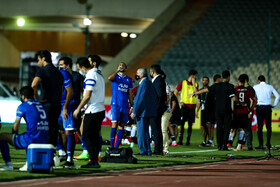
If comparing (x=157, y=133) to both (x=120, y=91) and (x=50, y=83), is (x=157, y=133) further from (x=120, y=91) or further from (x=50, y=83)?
(x=50, y=83)

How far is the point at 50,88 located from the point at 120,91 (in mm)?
3758

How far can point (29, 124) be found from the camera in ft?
36.7

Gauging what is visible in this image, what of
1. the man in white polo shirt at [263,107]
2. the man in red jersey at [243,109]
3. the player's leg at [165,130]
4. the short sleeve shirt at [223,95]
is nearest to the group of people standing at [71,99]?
the player's leg at [165,130]

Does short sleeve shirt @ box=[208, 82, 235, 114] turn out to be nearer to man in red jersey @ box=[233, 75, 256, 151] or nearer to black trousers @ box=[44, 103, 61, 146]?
man in red jersey @ box=[233, 75, 256, 151]

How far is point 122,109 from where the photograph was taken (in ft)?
53.0

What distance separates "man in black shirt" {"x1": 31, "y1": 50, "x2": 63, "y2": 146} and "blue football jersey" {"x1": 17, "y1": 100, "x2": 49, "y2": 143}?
1.21m


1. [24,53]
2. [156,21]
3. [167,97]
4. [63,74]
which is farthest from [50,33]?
[63,74]

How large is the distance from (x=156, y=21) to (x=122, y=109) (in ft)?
91.3

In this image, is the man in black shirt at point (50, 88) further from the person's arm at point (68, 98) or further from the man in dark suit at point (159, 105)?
the man in dark suit at point (159, 105)

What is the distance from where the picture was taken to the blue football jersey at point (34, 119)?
11.1 meters

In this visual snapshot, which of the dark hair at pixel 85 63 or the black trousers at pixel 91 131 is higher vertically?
the dark hair at pixel 85 63

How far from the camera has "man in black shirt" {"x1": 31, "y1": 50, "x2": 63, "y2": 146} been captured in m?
12.6

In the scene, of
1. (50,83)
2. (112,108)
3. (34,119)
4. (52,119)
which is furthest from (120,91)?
(34,119)

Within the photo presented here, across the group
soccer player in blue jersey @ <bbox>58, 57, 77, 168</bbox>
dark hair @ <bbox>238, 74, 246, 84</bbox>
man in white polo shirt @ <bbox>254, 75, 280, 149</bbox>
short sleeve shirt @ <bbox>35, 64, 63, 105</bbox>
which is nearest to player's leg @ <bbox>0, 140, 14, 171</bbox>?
soccer player in blue jersey @ <bbox>58, 57, 77, 168</bbox>
